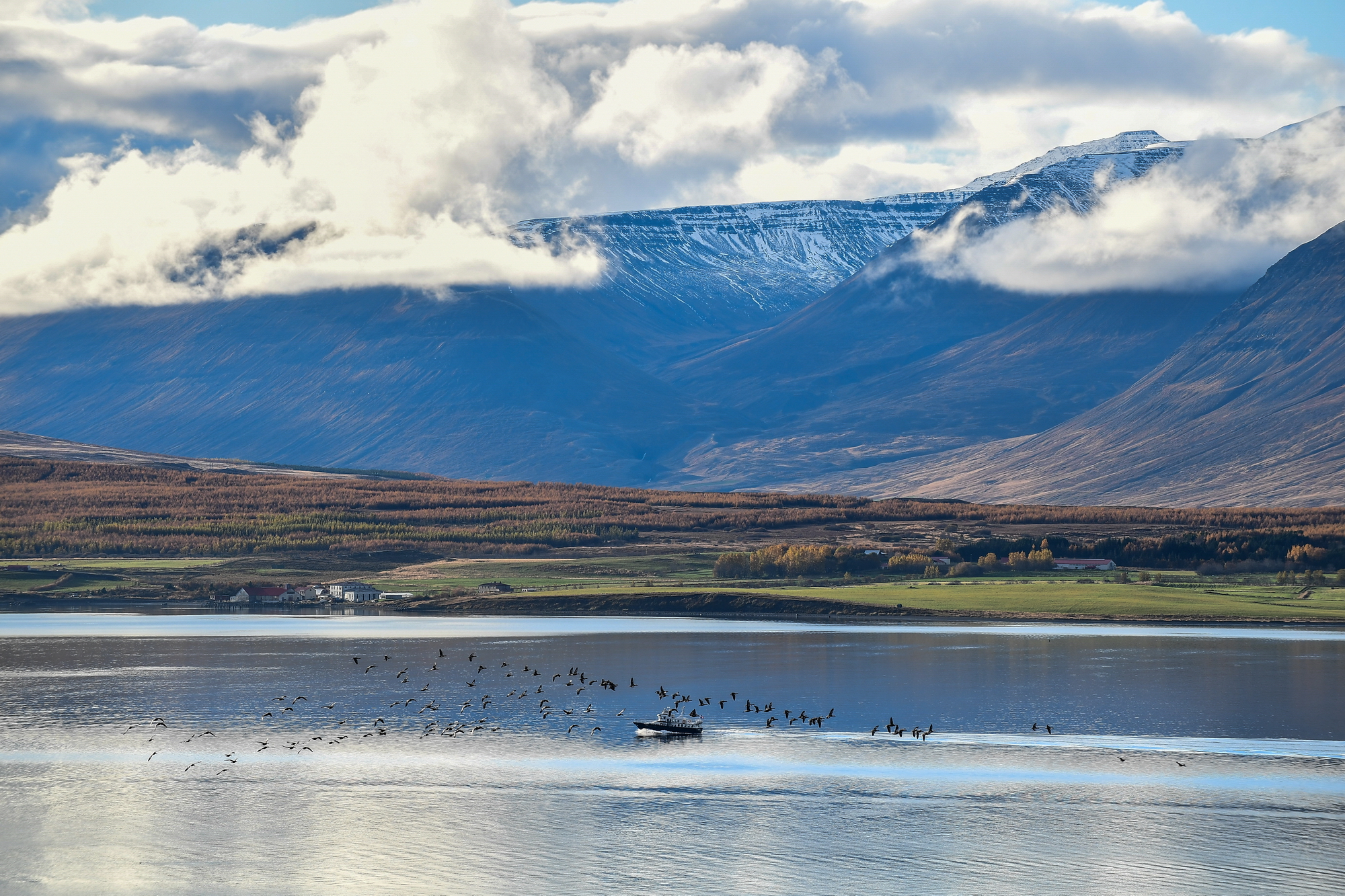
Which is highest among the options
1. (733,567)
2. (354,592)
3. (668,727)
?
(733,567)

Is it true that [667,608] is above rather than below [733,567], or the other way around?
below

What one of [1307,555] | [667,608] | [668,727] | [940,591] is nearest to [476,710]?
[668,727]

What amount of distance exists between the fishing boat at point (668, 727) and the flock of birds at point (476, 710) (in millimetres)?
2703

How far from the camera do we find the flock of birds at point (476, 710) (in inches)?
2886

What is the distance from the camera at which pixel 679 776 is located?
64.0 metres

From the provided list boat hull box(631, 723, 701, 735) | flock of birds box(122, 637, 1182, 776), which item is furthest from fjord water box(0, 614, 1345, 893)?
boat hull box(631, 723, 701, 735)

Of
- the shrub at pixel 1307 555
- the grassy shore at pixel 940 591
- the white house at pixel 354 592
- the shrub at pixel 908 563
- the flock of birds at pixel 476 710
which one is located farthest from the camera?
the shrub at pixel 908 563

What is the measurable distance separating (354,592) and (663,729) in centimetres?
11764

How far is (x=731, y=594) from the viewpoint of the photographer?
16275 cm

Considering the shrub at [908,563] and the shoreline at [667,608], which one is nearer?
the shoreline at [667,608]

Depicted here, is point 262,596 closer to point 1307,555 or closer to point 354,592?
point 354,592

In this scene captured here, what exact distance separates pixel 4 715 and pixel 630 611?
3376 inches

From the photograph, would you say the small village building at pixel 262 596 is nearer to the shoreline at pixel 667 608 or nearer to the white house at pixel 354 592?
the shoreline at pixel 667 608

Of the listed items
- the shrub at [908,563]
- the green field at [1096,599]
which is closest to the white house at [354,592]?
the green field at [1096,599]
